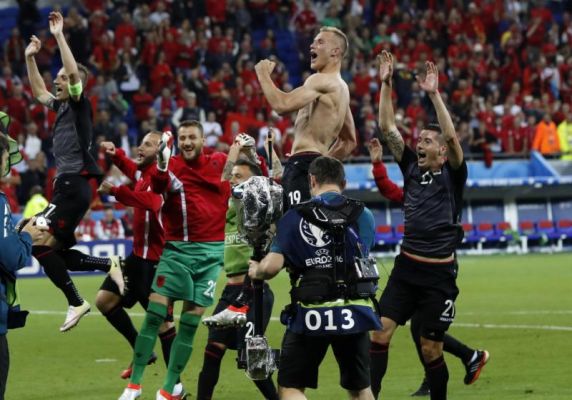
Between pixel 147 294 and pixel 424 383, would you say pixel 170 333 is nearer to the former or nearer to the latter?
pixel 147 294

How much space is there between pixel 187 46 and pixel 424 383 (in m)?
23.6

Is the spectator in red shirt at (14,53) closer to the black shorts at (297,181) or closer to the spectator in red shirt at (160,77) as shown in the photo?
the spectator in red shirt at (160,77)

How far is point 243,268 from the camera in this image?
1140 cm

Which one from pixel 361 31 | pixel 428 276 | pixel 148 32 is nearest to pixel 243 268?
pixel 428 276

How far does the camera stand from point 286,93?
10.9m

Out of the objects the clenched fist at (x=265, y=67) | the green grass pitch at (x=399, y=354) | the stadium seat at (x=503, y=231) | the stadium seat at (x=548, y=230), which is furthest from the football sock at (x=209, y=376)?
the stadium seat at (x=548, y=230)

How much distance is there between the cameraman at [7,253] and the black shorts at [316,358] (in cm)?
175

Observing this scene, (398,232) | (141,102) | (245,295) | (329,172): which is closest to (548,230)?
(398,232)

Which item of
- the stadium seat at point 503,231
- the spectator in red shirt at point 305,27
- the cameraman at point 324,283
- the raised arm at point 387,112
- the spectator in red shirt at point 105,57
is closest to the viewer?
the cameraman at point 324,283

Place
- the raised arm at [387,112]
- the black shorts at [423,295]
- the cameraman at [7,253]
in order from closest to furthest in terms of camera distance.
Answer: the cameraman at [7,253], the black shorts at [423,295], the raised arm at [387,112]

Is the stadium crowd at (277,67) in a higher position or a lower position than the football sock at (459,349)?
higher

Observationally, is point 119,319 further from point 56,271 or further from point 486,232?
point 486,232

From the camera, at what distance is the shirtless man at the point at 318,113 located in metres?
11.1

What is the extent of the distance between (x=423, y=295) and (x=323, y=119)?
69.9 inches
